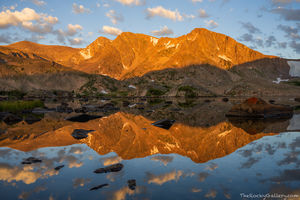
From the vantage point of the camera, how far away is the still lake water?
8125mm

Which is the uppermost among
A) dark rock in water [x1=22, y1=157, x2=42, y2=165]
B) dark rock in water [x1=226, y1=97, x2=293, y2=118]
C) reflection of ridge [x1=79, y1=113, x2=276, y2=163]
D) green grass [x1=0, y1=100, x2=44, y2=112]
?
dark rock in water [x1=226, y1=97, x2=293, y2=118]

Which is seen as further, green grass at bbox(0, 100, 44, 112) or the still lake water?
green grass at bbox(0, 100, 44, 112)

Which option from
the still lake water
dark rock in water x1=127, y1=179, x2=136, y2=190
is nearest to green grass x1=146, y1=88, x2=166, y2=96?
the still lake water

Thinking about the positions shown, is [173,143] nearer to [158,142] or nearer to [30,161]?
[158,142]

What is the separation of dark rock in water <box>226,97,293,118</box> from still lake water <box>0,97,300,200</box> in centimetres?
1064

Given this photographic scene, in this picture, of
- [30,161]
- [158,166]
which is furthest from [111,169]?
[30,161]

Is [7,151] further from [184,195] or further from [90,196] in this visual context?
[184,195]

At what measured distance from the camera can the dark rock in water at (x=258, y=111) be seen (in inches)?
1130

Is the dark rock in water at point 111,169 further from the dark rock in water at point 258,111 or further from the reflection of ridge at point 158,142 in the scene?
the dark rock in water at point 258,111

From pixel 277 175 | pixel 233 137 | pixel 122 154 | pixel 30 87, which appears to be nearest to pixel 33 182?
pixel 122 154

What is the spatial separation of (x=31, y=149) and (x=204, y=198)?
39.8 ft

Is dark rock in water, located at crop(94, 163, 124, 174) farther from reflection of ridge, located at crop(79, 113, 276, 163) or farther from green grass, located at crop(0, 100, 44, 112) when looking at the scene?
green grass, located at crop(0, 100, 44, 112)

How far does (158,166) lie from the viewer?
36.3 ft

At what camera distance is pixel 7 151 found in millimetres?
14344
